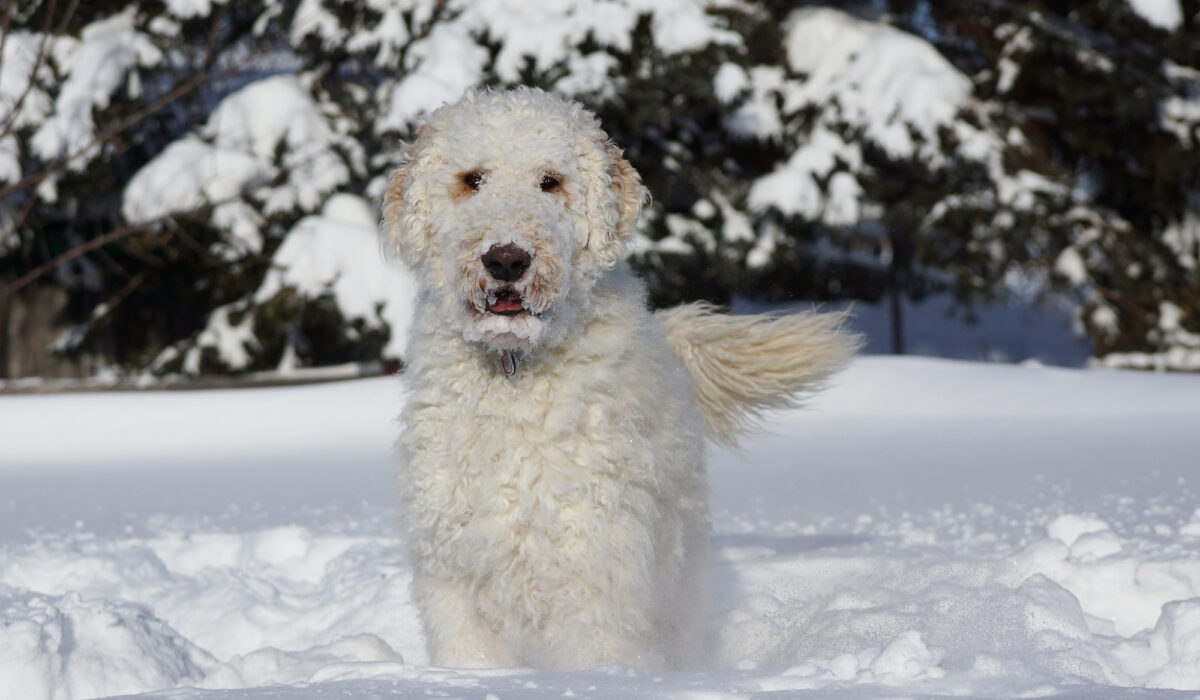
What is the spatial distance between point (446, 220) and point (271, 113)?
10034 millimetres

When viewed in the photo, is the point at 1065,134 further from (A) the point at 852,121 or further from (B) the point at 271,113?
(B) the point at 271,113

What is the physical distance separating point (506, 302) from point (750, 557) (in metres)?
2.38

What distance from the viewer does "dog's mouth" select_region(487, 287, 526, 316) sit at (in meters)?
2.86

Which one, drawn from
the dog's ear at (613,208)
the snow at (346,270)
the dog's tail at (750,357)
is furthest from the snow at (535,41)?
the dog's ear at (613,208)

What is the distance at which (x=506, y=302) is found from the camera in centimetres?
286

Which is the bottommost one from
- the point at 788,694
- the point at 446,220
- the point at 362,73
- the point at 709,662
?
the point at 709,662

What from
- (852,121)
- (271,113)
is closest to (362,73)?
(271,113)

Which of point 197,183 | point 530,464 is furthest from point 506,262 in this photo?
point 197,183

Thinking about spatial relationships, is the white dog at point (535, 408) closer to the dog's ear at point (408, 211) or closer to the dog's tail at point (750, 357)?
the dog's ear at point (408, 211)

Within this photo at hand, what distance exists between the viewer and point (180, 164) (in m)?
12.1

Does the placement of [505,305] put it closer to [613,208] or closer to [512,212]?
[512,212]

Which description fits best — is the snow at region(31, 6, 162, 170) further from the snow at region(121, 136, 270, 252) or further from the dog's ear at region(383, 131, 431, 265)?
the dog's ear at region(383, 131, 431, 265)

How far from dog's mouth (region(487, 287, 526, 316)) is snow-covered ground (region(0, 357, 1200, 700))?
0.84 meters

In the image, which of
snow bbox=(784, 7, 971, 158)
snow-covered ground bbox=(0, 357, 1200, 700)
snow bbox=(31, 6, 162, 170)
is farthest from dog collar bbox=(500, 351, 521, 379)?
snow bbox=(31, 6, 162, 170)
